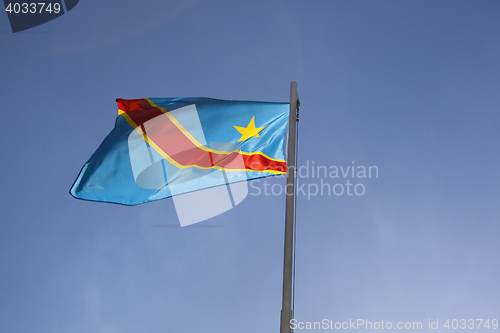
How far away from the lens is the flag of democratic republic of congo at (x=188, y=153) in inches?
452

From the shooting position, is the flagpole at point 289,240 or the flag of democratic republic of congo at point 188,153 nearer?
the flagpole at point 289,240

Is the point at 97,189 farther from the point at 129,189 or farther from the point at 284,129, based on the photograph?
the point at 284,129

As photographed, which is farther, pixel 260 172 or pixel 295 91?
pixel 260 172

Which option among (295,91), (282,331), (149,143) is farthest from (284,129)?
(282,331)

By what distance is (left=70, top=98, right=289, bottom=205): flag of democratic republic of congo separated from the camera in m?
11.5

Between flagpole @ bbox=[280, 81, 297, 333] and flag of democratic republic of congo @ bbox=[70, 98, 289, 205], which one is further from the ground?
flag of democratic republic of congo @ bbox=[70, 98, 289, 205]

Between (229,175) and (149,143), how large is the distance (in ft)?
9.20

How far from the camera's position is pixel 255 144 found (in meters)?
11.7

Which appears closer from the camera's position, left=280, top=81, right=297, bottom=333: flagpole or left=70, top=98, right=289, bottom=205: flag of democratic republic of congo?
left=280, top=81, right=297, bottom=333: flagpole

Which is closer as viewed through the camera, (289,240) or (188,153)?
(289,240)

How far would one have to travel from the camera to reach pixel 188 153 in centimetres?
1230

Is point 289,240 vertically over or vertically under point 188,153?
under

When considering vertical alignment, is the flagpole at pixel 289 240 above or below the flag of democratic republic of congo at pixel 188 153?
below

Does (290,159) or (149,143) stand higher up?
(149,143)
